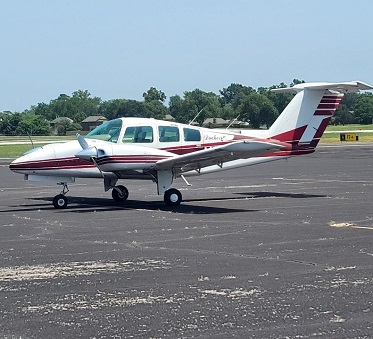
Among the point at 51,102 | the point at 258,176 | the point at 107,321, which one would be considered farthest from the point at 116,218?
the point at 51,102

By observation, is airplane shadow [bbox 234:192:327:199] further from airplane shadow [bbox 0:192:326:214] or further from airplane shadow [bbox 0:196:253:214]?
airplane shadow [bbox 0:196:253:214]

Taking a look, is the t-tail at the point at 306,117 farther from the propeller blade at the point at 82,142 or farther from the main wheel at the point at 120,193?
the propeller blade at the point at 82,142

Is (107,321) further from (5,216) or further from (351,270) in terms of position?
(5,216)

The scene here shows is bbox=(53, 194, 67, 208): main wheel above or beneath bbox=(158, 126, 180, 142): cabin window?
beneath

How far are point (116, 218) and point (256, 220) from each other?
3.05m

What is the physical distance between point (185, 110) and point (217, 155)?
60640 millimetres

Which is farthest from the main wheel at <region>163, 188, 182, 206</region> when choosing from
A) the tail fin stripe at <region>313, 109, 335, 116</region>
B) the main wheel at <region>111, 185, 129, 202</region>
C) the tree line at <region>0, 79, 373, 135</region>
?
the tree line at <region>0, 79, 373, 135</region>

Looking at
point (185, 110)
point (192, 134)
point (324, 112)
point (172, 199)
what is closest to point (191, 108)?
point (185, 110)

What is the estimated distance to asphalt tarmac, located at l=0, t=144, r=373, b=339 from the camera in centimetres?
748

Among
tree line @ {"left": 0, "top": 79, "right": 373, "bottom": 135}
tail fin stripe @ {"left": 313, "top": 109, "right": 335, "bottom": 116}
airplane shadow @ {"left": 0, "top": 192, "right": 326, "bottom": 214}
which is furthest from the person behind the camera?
tree line @ {"left": 0, "top": 79, "right": 373, "bottom": 135}

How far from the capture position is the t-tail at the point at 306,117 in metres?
22.1

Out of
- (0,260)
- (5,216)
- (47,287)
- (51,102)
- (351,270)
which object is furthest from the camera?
(51,102)

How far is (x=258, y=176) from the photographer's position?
3122 cm

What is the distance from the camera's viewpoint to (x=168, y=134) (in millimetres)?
20359
